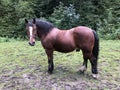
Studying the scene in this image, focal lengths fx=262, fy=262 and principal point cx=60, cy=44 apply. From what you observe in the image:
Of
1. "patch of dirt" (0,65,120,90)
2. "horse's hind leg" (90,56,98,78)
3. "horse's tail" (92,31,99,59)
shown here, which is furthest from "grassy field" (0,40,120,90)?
"horse's tail" (92,31,99,59)

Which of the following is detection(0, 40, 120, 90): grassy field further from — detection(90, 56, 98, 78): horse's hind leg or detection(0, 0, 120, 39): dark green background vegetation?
detection(0, 0, 120, 39): dark green background vegetation

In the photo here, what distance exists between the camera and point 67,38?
16.9 feet

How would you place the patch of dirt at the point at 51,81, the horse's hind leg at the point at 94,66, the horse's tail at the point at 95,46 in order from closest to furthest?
the patch of dirt at the point at 51,81 < the horse's tail at the point at 95,46 < the horse's hind leg at the point at 94,66

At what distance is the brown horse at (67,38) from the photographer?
501 centimetres

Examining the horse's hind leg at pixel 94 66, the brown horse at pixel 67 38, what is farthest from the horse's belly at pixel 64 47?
the horse's hind leg at pixel 94 66

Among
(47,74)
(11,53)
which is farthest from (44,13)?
(47,74)

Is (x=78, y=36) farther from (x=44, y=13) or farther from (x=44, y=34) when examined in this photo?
(x=44, y=13)

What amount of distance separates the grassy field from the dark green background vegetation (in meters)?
3.69

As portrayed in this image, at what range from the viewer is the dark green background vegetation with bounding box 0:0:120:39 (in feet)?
35.9

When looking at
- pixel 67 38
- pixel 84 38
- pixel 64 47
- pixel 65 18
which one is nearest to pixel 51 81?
pixel 64 47

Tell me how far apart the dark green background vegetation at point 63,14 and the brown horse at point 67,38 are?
5.23 m

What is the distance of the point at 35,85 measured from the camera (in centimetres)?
507

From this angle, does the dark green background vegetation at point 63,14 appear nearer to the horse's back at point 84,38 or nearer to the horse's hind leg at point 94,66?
the horse's hind leg at point 94,66

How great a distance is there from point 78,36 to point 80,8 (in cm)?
682
